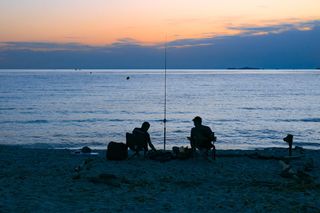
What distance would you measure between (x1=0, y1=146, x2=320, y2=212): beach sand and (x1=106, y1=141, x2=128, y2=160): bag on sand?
315 mm

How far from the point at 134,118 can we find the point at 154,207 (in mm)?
23164

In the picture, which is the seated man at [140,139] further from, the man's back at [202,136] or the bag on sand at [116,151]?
the man's back at [202,136]

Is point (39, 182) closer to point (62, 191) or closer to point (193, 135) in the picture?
point (62, 191)

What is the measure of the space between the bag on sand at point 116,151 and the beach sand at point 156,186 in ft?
1.03

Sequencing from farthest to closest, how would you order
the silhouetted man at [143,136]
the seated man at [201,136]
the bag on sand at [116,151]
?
the bag on sand at [116,151]
the silhouetted man at [143,136]
the seated man at [201,136]

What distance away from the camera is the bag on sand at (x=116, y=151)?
1212 centimetres

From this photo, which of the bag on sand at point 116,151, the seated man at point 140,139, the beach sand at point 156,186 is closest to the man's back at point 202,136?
the beach sand at point 156,186

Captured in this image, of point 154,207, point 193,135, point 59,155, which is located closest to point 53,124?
point 59,155

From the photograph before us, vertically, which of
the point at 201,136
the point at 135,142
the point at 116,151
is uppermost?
the point at 201,136

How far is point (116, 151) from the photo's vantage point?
39.9 feet

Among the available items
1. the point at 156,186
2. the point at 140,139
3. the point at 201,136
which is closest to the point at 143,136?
the point at 140,139

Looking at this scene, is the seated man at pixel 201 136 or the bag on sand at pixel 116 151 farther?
the bag on sand at pixel 116 151

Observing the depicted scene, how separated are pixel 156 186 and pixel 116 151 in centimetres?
357

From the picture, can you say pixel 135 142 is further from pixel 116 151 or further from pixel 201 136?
pixel 201 136
